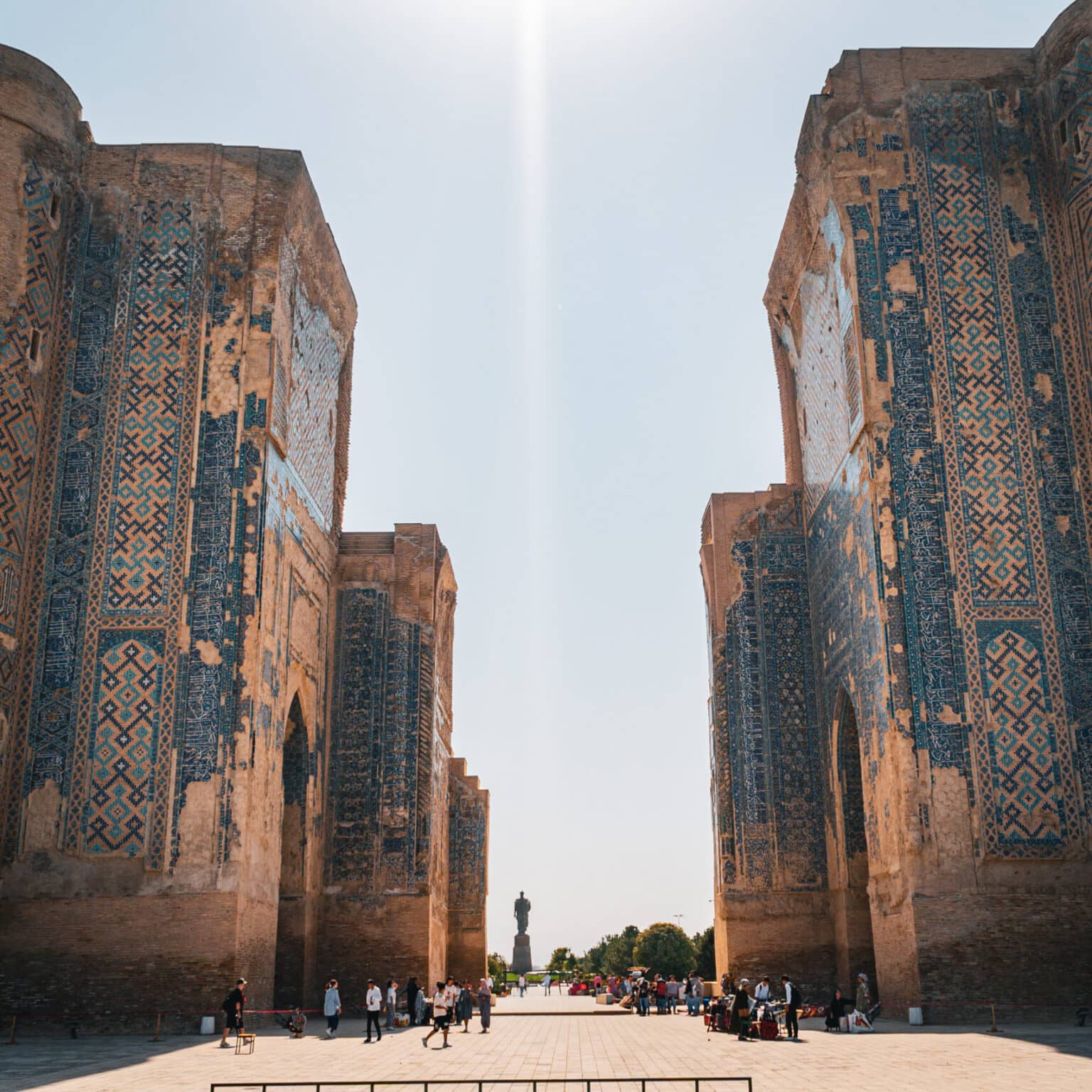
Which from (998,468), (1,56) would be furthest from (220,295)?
(998,468)

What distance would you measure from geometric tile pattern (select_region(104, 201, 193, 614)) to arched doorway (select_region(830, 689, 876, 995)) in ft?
24.5

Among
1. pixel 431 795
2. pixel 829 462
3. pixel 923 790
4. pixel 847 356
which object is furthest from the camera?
pixel 431 795

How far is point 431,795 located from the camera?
15797 mm

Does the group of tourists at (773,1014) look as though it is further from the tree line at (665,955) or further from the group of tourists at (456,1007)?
the tree line at (665,955)

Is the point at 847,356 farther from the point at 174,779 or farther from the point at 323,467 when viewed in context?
the point at 174,779

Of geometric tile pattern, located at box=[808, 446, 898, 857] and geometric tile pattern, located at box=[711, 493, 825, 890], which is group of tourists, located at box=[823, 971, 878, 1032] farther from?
geometric tile pattern, located at box=[711, 493, 825, 890]

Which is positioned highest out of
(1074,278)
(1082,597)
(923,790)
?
(1074,278)

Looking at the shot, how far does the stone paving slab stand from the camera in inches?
281

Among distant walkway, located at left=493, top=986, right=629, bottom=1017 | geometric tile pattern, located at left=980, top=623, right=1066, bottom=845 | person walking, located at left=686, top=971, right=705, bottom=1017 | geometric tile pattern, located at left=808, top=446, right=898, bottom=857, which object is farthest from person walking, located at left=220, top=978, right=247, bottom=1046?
distant walkway, located at left=493, top=986, right=629, bottom=1017

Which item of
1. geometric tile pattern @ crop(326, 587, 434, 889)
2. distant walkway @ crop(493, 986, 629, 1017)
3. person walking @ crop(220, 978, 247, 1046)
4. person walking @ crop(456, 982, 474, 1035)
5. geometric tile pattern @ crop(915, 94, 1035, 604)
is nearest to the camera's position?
person walking @ crop(220, 978, 247, 1046)

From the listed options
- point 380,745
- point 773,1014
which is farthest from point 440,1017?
point 380,745

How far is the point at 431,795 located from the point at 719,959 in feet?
13.3

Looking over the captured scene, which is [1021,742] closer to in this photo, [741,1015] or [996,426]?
[996,426]

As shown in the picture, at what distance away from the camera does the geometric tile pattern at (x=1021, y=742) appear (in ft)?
36.0
